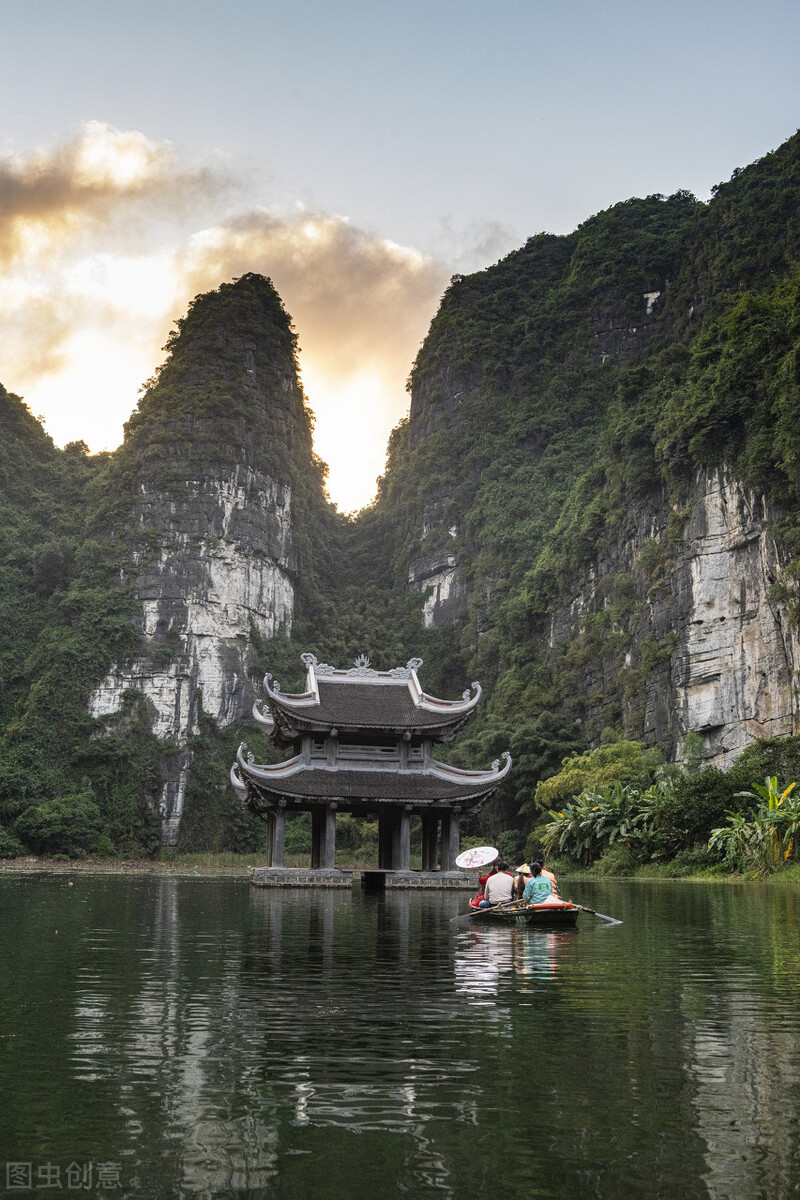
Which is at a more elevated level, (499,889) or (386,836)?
(386,836)

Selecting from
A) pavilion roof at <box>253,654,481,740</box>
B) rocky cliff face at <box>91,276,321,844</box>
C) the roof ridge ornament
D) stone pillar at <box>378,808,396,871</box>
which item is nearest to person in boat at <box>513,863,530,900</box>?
pavilion roof at <box>253,654,481,740</box>

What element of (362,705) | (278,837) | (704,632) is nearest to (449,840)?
(362,705)

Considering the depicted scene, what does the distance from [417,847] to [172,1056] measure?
56.5 meters

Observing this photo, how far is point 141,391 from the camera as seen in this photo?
295 ft

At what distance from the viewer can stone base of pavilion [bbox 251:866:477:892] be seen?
2756cm

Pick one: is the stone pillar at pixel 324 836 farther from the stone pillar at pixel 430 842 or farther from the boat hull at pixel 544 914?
the boat hull at pixel 544 914

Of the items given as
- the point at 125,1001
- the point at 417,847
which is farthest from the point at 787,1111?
the point at 417,847

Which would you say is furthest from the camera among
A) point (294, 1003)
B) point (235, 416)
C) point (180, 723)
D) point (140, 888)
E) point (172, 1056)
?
point (235, 416)

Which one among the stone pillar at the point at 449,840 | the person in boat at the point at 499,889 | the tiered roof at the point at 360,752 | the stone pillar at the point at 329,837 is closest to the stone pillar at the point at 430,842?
the stone pillar at the point at 449,840

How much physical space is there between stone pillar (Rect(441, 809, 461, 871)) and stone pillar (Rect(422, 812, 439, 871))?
141 cm

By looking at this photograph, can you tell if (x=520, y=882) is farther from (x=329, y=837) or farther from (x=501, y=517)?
(x=501, y=517)

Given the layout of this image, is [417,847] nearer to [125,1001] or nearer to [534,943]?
[534,943]

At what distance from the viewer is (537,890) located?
14.0 m

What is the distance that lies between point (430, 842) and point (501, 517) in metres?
52.3
